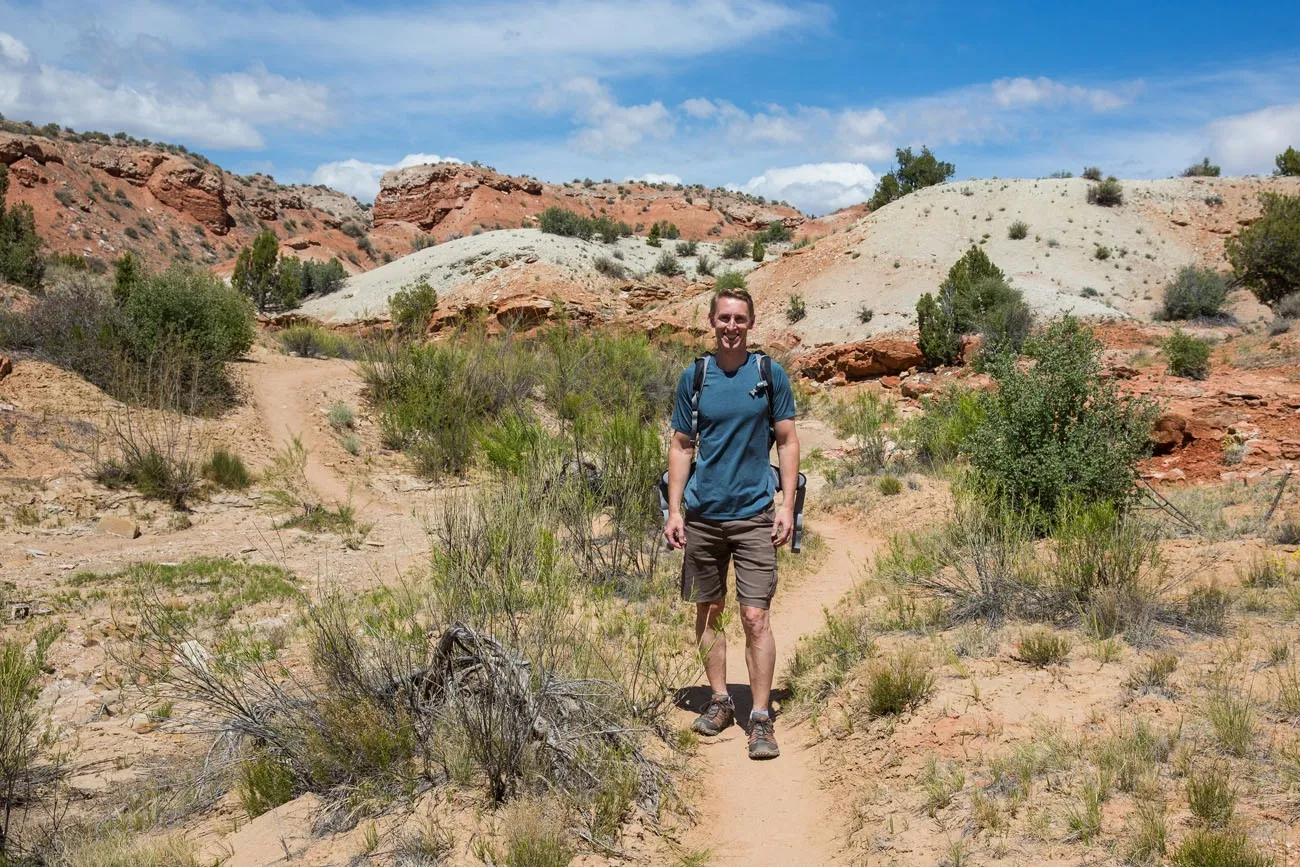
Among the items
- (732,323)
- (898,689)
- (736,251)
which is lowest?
(898,689)

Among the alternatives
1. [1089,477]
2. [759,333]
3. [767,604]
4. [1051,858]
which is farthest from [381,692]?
[759,333]

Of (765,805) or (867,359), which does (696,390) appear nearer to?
(765,805)

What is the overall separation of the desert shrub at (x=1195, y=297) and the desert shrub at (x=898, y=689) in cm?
2576

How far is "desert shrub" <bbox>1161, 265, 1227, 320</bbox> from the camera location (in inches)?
972

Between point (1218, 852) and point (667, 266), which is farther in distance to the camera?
point (667, 266)

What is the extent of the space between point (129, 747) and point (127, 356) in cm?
1026

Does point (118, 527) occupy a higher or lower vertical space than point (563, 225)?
lower

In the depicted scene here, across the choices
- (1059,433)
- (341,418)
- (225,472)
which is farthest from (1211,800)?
(341,418)

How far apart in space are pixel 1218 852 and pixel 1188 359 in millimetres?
14730

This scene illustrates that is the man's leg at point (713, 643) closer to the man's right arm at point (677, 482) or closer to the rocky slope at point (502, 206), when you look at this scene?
the man's right arm at point (677, 482)

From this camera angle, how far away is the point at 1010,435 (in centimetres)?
723

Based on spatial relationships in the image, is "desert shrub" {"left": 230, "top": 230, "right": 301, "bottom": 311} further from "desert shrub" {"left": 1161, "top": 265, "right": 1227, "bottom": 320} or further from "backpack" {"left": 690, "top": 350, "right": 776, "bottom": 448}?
"backpack" {"left": 690, "top": 350, "right": 776, "bottom": 448}

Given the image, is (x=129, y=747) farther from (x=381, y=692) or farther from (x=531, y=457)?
(x=531, y=457)

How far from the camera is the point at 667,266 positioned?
34812 millimetres
